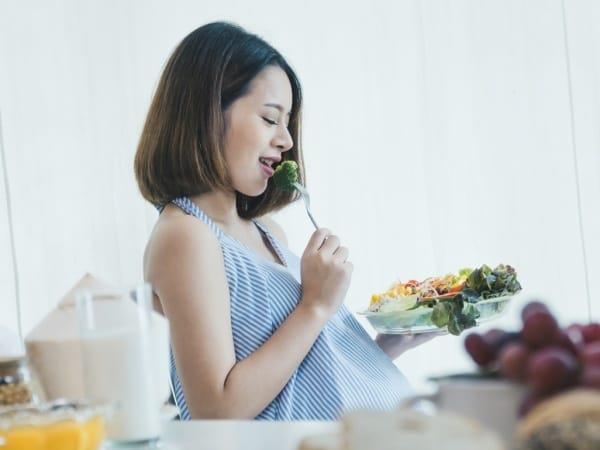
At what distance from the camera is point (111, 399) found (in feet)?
3.09

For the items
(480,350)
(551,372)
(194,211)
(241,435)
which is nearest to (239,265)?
(194,211)

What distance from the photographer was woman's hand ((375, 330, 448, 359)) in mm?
1899

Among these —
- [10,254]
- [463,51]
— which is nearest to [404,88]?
[463,51]

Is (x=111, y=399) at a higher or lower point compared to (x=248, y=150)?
lower

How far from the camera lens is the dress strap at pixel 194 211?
1683 mm

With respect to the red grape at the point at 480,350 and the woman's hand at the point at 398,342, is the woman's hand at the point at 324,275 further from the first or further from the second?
the red grape at the point at 480,350

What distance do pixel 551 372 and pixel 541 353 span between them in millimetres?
23

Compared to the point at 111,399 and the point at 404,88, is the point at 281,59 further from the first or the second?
the point at 404,88

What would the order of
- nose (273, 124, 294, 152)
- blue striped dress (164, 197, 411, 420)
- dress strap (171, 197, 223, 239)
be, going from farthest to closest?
nose (273, 124, 294, 152)
dress strap (171, 197, 223, 239)
blue striped dress (164, 197, 411, 420)

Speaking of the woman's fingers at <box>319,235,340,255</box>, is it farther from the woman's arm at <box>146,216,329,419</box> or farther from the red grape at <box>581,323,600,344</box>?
the red grape at <box>581,323,600,344</box>

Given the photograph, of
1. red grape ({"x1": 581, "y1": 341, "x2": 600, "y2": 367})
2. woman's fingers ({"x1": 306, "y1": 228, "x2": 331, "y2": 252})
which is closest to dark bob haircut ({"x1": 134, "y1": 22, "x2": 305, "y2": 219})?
woman's fingers ({"x1": 306, "y1": 228, "x2": 331, "y2": 252})

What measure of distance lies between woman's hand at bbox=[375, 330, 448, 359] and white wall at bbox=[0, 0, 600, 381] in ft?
4.32

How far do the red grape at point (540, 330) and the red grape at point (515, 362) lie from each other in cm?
1

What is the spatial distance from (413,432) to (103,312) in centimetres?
47
